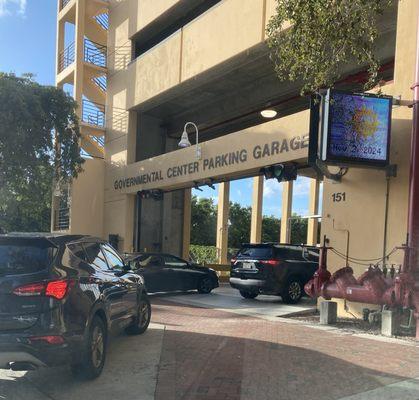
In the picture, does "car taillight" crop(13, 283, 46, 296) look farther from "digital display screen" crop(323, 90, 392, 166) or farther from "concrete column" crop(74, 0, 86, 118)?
"concrete column" crop(74, 0, 86, 118)

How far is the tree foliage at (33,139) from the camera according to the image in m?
17.0

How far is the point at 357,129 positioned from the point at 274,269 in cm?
485

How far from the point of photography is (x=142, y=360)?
7199 millimetres

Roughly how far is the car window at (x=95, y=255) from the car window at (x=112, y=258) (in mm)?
235

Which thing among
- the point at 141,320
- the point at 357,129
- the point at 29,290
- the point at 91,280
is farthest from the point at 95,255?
the point at 357,129

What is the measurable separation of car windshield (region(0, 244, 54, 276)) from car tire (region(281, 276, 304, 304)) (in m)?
9.33

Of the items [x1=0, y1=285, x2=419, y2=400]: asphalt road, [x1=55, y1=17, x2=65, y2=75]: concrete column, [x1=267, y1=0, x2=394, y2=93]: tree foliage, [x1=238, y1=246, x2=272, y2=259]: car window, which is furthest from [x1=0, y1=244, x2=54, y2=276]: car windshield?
[x1=55, y1=17, x2=65, y2=75]: concrete column

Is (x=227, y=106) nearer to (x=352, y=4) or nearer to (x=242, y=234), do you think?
(x=352, y=4)

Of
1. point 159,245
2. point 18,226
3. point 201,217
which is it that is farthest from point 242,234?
point 159,245

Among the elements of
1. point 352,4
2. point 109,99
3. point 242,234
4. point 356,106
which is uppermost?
point 109,99

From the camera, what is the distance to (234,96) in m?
21.3

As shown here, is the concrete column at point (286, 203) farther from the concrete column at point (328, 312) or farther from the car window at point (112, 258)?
the car window at point (112, 258)

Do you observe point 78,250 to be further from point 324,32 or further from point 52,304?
point 324,32

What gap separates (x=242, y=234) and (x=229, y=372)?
55.7m
